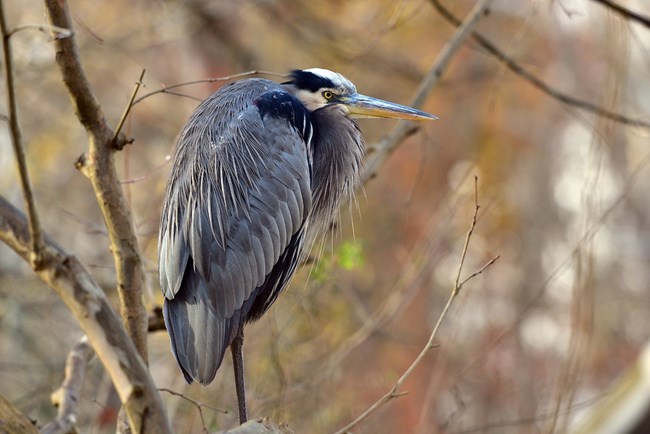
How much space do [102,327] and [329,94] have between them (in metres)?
2.15

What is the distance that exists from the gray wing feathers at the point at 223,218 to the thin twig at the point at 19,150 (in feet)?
3.99

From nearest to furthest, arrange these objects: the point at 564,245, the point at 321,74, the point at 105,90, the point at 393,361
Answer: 1. the point at 321,74
2. the point at 393,361
3. the point at 105,90
4. the point at 564,245

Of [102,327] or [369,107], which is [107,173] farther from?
[369,107]

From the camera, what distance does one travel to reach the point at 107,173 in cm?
279

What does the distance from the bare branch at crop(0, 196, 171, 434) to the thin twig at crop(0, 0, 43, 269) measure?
0.07 feet

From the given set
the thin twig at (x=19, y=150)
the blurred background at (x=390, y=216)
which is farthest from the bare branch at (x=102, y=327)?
the blurred background at (x=390, y=216)

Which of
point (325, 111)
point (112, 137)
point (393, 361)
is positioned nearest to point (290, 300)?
point (325, 111)

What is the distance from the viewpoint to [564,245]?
11.9 meters

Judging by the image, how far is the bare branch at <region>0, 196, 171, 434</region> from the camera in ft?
6.47

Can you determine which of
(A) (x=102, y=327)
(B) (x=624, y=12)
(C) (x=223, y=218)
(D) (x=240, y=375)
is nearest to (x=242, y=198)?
(C) (x=223, y=218)

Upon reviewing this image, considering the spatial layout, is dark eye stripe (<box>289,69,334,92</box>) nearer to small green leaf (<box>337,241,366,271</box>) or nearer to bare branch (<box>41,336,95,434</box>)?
small green leaf (<box>337,241,366,271</box>)

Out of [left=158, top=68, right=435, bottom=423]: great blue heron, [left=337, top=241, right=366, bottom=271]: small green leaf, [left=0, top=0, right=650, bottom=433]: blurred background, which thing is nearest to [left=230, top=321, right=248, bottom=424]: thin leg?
[left=158, top=68, right=435, bottom=423]: great blue heron

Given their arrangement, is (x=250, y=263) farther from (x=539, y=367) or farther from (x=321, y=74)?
(x=539, y=367)

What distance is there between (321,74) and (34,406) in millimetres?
2818
